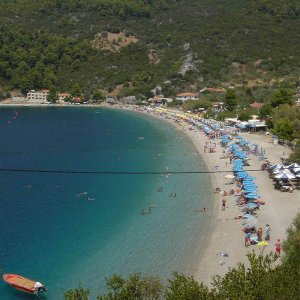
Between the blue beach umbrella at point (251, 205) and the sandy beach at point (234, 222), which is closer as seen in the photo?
the sandy beach at point (234, 222)

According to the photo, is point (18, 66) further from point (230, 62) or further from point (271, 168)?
point (271, 168)

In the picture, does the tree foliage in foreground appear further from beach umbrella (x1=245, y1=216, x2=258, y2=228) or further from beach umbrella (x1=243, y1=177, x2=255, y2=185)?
beach umbrella (x1=243, y1=177, x2=255, y2=185)

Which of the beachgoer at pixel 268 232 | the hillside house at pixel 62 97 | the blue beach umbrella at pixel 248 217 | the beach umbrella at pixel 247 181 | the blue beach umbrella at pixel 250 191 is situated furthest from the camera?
the hillside house at pixel 62 97

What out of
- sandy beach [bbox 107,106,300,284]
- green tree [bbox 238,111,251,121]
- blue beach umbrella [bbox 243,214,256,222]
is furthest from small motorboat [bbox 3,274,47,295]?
green tree [bbox 238,111,251,121]

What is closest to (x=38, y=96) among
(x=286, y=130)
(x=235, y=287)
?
(x=286, y=130)

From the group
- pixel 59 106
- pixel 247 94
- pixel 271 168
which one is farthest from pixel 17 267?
pixel 59 106

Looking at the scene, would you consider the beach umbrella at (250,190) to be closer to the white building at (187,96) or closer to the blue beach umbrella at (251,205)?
the blue beach umbrella at (251,205)

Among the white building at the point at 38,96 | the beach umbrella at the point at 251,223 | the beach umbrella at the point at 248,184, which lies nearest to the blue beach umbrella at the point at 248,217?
the beach umbrella at the point at 251,223
